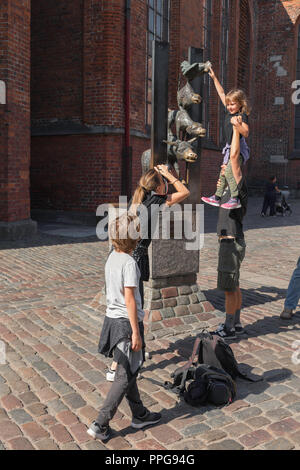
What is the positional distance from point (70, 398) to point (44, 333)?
134 cm

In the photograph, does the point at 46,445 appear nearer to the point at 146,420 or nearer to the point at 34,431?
the point at 34,431

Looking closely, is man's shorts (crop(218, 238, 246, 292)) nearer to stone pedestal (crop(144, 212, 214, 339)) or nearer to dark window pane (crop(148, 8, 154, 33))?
stone pedestal (crop(144, 212, 214, 339))

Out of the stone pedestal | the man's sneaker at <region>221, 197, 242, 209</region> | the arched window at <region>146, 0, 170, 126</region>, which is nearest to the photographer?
the man's sneaker at <region>221, 197, 242, 209</region>

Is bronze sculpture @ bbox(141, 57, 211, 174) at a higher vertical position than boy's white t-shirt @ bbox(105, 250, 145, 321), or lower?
higher

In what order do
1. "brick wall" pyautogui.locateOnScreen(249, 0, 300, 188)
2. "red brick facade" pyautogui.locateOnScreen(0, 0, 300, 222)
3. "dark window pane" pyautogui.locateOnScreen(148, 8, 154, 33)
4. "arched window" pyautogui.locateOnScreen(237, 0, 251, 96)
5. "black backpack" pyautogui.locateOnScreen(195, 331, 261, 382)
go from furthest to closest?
"brick wall" pyautogui.locateOnScreen(249, 0, 300, 188) < "arched window" pyautogui.locateOnScreen(237, 0, 251, 96) < "dark window pane" pyautogui.locateOnScreen(148, 8, 154, 33) < "red brick facade" pyautogui.locateOnScreen(0, 0, 300, 222) < "black backpack" pyautogui.locateOnScreen(195, 331, 261, 382)

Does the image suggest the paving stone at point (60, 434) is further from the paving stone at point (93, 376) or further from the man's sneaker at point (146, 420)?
the paving stone at point (93, 376)

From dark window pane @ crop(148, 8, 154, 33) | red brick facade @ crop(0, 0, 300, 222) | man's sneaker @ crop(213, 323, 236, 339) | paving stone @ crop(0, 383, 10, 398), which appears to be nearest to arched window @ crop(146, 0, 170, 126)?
dark window pane @ crop(148, 8, 154, 33)

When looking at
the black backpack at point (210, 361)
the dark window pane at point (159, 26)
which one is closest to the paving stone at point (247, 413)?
the black backpack at point (210, 361)

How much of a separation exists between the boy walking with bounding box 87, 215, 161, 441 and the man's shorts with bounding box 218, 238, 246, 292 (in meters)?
1.68

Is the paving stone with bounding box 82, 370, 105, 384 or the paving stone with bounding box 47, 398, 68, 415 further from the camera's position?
the paving stone with bounding box 82, 370, 105, 384

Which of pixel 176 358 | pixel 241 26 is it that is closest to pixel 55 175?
pixel 176 358

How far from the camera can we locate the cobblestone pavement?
2.82 m
